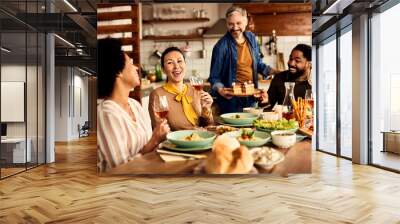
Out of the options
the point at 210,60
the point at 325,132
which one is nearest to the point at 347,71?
the point at 325,132

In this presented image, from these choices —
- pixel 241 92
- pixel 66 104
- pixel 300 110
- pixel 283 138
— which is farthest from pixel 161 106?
pixel 66 104

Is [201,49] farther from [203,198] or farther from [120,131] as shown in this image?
[203,198]

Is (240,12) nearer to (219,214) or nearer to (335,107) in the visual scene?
(219,214)

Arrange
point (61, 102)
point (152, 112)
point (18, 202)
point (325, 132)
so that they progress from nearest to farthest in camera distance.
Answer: point (18, 202) → point (152, 112) → point (325, 132) → point (61, 102)

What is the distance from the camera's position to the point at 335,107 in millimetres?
7578

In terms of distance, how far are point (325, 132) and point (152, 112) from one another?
16.5 ft

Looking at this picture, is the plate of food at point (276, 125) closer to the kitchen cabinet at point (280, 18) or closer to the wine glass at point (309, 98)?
the wine glass at point (309, 98)

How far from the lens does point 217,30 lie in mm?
4484

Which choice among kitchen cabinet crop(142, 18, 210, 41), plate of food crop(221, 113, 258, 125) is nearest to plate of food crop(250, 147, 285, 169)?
plate of food crop(221, 113, 258, 125)

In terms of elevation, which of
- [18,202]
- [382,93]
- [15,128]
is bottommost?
[18,202]

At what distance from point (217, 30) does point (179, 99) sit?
949 mm

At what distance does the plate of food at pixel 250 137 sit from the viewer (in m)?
4.29

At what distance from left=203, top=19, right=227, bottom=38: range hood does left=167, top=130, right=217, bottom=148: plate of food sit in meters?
1.17

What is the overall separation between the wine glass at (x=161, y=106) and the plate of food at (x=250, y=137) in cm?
78
